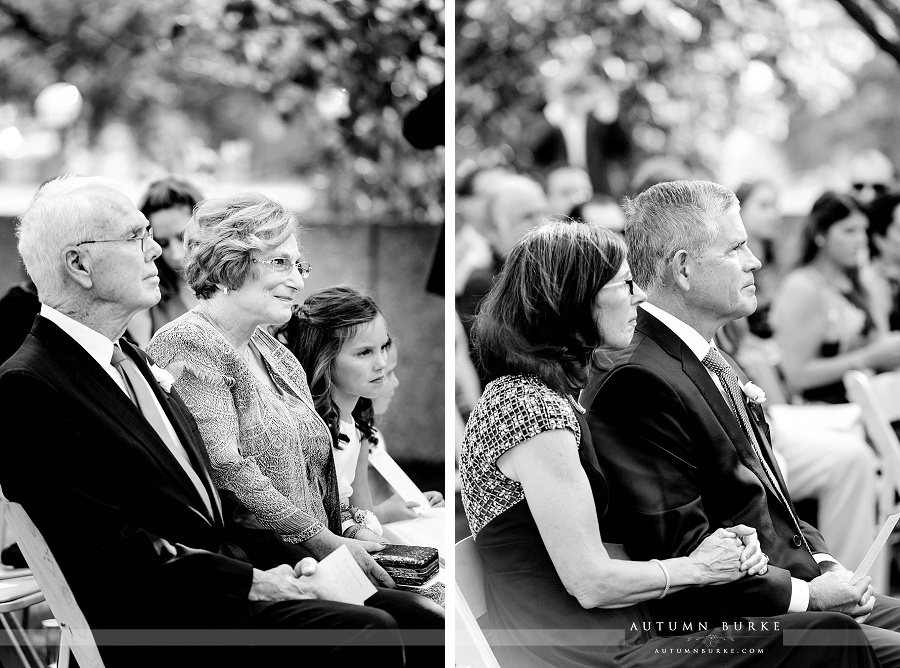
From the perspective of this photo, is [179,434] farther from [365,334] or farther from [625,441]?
[625,441]

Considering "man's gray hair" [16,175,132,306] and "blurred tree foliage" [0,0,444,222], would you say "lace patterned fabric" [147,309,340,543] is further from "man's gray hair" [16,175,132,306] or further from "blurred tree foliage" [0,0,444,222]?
"blurred tree foliage" [0,0,444,222]

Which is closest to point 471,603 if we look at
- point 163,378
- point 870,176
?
point 163,378

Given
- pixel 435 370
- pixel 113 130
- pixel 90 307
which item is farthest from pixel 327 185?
pixel 90 307

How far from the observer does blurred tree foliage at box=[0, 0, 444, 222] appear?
3387 mm

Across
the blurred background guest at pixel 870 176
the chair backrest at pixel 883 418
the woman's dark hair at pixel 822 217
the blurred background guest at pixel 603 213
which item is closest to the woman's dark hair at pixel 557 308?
the chair backrest at pixel 883 418

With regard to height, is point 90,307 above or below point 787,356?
above

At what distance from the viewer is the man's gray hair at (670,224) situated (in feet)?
9.00

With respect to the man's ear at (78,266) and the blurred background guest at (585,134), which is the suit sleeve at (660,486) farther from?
the blurred background guest at (585,134)

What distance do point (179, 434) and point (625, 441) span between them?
1.13 meters

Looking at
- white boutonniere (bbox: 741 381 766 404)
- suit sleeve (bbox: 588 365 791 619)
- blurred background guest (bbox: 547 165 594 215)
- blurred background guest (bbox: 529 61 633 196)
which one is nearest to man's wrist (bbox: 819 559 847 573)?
suit sleeve (bbox: 588 365 791 619)

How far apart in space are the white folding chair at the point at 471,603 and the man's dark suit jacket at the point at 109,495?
0.55 m

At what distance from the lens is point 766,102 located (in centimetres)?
622

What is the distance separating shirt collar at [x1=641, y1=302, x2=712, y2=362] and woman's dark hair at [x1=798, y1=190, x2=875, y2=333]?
7.72 ft

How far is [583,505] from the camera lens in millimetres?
2400
